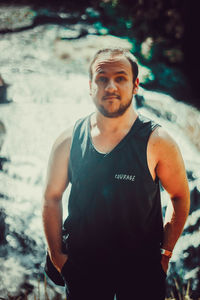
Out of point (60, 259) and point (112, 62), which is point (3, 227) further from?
point (112, 62)

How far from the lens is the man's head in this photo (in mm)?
1445

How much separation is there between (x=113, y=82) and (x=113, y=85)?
28 mm

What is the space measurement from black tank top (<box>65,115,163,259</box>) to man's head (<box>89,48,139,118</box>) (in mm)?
151

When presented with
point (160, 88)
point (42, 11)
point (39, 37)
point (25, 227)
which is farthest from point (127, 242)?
point (42, 11)

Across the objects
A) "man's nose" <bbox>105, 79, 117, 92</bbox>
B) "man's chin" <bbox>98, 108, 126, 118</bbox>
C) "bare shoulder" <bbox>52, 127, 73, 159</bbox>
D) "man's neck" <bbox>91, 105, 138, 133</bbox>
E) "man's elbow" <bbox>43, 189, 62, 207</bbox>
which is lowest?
"man's elbow" <bbox>43, 189, 62, 207</bbox>

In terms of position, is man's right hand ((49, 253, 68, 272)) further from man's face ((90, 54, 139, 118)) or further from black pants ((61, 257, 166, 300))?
man's face ((90, 54, 139, 118))

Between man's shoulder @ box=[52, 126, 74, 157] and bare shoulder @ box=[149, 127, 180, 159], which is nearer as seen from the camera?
bare shoulder @ box=[149, 127, 180, 159]

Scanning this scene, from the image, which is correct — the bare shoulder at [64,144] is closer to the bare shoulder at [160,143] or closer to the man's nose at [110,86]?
the man's nose at [110,86]

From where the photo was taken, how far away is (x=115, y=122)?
152cm

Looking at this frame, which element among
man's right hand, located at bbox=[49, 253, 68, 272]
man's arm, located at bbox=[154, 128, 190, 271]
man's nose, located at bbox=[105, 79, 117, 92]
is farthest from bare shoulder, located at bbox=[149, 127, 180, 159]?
man's right hand, located at bbox=[49, 253, 68, 272]

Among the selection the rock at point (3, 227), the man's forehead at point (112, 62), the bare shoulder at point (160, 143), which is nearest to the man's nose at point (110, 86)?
the man's forehead at point (112, 62)

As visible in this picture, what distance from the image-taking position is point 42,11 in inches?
161

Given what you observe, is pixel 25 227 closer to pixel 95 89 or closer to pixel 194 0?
pixel 95 89

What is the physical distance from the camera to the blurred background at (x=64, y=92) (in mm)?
2354
